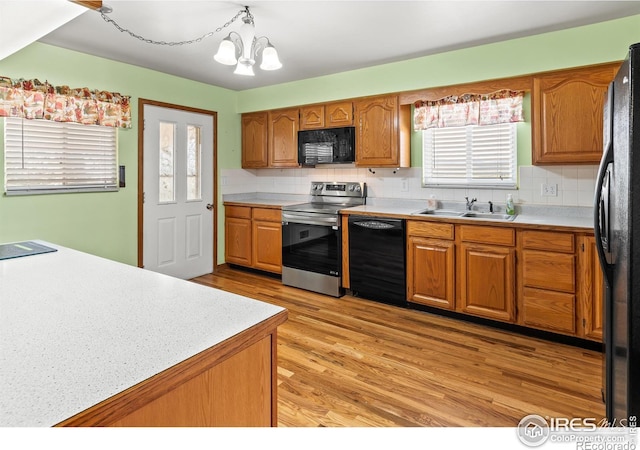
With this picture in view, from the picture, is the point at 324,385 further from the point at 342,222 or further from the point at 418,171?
the point at 418,171

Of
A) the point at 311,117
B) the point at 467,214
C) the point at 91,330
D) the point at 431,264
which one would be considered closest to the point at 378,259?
the point at 431,264

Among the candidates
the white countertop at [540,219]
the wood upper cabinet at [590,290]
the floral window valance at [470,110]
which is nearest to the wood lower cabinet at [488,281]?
the white countertop at [540,219]

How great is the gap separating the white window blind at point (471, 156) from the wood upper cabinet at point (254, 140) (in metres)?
2.02

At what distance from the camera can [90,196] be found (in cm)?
358

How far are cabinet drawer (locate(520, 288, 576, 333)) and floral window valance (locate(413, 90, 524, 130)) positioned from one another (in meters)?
1.47

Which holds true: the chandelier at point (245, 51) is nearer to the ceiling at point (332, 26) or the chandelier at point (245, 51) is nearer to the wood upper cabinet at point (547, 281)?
the ceiling at point (332, 26)

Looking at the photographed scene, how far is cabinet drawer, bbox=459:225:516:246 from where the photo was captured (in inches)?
116

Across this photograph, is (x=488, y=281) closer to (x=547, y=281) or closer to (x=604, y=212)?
(x=547, y=281)

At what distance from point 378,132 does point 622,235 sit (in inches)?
110

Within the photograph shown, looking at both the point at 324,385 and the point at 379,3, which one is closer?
the point at 324,385

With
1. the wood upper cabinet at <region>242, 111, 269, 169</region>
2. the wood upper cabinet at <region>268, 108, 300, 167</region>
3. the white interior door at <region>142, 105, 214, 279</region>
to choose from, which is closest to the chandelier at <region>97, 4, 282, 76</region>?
the white interior door at <region>142, 105, 214, 279</region>

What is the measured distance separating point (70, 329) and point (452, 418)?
179 centimetres

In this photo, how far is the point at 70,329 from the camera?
3.05ft

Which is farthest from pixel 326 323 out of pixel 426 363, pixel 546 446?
pixel 546 446
